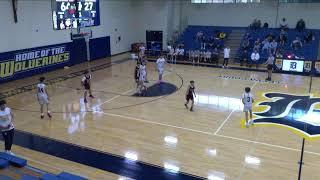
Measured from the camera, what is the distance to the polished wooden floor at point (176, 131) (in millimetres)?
8734

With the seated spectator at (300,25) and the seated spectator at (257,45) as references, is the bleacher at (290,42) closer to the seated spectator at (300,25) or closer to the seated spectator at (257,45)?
the seated spectator at (300,25)

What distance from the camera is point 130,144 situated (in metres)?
10.1

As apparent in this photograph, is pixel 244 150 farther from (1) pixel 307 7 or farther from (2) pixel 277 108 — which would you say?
(1) pixel 307 7

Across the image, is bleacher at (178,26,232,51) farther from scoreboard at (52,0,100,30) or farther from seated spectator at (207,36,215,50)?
scoreboard at (52,0,100,30)

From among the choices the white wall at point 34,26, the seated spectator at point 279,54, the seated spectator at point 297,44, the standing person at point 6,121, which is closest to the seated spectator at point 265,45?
the seated spectator at point 279,54

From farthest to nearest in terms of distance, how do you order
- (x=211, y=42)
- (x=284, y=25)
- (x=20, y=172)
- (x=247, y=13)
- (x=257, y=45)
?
(x=247, y=13) < (x=211, y=42) < (x=284, y=25) < (x=257, y=45) < (x=20, y=172)

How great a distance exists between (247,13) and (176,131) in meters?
18.3

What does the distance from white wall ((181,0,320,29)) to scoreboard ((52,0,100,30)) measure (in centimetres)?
882

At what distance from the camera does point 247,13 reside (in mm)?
26297

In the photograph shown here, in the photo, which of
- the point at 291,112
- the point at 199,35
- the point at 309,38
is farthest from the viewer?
the point at 199,35

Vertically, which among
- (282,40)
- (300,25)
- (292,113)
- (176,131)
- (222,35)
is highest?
(300,25)

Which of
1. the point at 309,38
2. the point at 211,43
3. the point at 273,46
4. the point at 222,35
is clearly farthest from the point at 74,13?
the point at 309,38

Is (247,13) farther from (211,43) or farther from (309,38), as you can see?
(309,38)

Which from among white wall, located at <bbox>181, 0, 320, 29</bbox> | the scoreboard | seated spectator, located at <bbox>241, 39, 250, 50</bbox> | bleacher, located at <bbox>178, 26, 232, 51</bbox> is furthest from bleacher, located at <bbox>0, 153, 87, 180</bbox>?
white wall, located at <bbox>181, 0, 320, 29</bbox>
